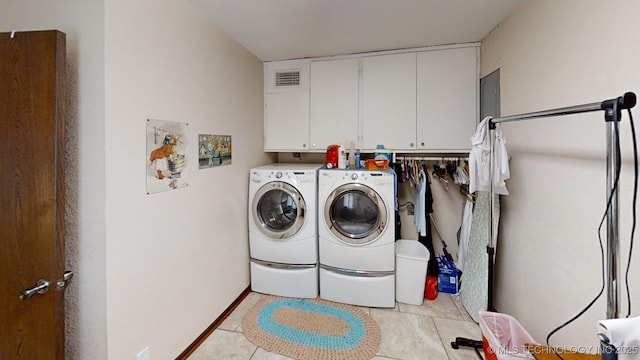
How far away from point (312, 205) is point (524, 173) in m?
1.66

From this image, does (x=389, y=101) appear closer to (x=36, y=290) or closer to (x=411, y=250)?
(x=411, y=250)

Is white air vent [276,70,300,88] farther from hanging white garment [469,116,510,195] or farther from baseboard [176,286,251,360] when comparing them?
baseboard [176,286,251,360]

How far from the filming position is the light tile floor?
1.88m

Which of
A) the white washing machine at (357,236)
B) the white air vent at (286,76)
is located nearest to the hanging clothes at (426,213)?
the white washing machine at (357,236)

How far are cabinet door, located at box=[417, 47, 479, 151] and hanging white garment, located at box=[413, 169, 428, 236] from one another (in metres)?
0.33

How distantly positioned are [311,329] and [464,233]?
1753 millimetres

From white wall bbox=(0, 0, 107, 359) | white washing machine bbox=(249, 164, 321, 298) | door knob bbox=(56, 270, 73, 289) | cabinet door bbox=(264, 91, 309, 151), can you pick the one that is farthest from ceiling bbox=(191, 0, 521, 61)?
door knob bbox=(56, 270, 73, 289)

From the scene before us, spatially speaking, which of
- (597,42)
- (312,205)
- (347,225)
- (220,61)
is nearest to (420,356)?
(347,225)

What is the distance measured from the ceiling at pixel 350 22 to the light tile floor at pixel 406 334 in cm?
244

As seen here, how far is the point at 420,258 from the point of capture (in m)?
2.44

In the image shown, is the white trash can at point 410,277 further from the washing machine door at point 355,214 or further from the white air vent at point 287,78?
the white air vent at point 287,78

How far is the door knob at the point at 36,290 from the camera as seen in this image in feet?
3.89

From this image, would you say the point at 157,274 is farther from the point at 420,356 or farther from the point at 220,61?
the point at 420,356

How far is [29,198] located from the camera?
1.24 m
